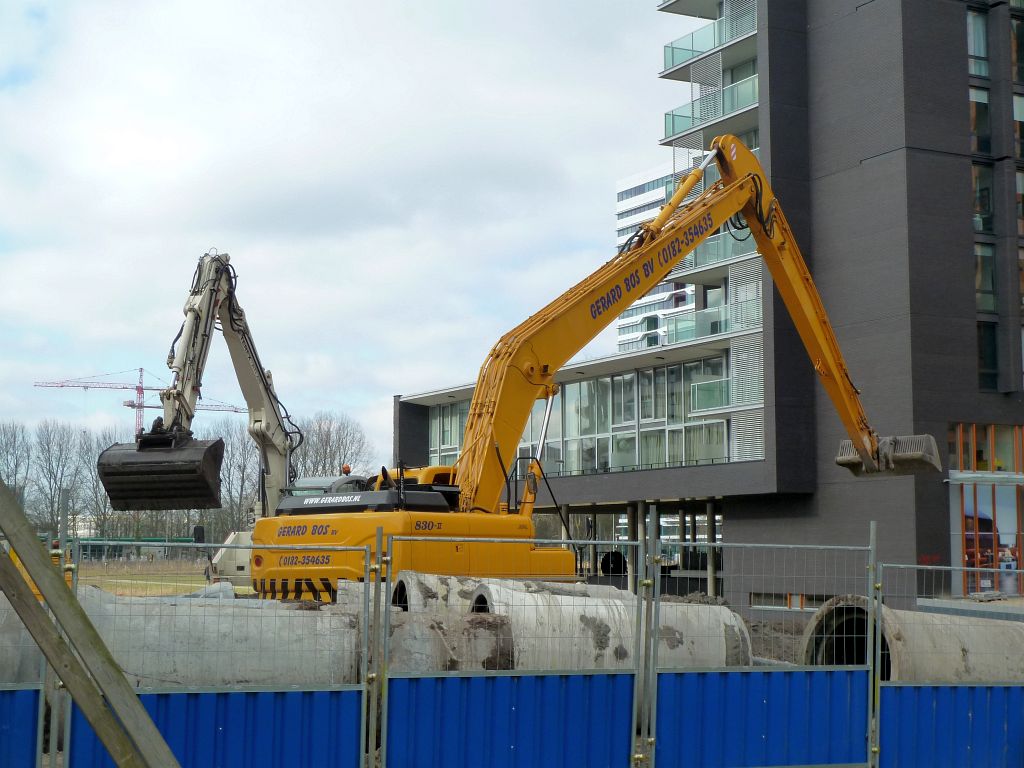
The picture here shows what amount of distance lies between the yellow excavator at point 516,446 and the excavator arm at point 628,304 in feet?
0.08

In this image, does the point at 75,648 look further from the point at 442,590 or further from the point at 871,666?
the point at 871,666

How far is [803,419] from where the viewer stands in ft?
124

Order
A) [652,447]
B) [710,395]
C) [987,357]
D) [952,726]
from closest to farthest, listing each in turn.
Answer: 1. [952,726]
2. [987,357]
3. [710,395]
4. [652,447]

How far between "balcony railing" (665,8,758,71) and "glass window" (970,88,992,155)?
24.9 feet

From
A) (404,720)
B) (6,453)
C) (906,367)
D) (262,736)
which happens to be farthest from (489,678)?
(6,453)

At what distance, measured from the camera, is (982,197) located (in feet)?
121

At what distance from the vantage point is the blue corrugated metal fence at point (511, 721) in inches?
384

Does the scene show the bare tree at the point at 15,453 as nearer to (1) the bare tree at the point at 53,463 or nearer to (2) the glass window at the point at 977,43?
(1) the bare tree at the point at 53,463

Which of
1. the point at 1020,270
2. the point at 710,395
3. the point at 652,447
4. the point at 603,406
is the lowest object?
the point at 652,447

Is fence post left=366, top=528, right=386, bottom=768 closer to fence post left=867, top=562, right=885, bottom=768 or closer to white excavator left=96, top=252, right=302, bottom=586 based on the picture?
white excavator left=96, top=252, right=302, bottom=586

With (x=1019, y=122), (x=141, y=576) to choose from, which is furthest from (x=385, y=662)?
(x=1019, y=122)

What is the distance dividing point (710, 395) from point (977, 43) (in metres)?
13.5

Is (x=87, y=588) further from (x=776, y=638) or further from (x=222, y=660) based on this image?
(x=776, y=638)

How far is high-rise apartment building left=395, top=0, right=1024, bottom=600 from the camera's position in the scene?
35156mm
